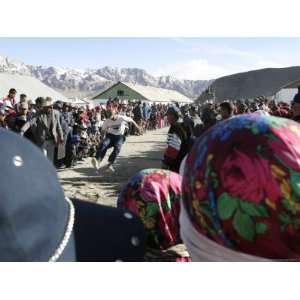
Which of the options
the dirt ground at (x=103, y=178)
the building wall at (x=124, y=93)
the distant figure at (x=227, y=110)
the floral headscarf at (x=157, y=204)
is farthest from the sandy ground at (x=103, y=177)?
the building wall at (x=124, y=93)

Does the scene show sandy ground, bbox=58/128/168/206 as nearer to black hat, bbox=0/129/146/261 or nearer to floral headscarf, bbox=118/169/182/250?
floral headscarf, bbox=118/169/182/250

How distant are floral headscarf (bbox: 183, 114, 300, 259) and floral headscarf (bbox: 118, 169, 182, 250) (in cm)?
89

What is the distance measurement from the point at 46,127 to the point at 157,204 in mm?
6151

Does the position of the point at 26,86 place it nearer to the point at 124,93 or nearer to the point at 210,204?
the point at 210,204

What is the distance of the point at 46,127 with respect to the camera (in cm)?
783

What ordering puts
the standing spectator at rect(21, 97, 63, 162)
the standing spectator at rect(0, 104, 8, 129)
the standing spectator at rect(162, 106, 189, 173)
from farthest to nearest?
the standing spectator at rect(21, 97, 63, 162)
the standing spectator at rect(0, 104, 8, 129)
the standing spectator at rect(162, 106, 189, 173)

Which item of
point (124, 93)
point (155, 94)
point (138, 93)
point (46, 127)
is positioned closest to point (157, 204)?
point (46, 127)

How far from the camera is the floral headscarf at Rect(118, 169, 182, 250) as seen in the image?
2.04 m

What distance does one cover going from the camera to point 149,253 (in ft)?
6.59

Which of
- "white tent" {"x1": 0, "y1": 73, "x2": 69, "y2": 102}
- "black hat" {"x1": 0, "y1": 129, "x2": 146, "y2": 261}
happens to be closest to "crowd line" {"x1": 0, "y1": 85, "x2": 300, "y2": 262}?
"black hat" {"x1": 0, "y1": 129, "x2": 146, "y2": 261}

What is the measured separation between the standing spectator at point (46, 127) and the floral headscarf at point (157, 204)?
5.86m

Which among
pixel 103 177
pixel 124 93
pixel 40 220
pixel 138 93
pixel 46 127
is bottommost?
pixel 124 93

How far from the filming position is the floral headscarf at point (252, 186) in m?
1.04

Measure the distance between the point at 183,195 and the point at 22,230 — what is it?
0.47 m
